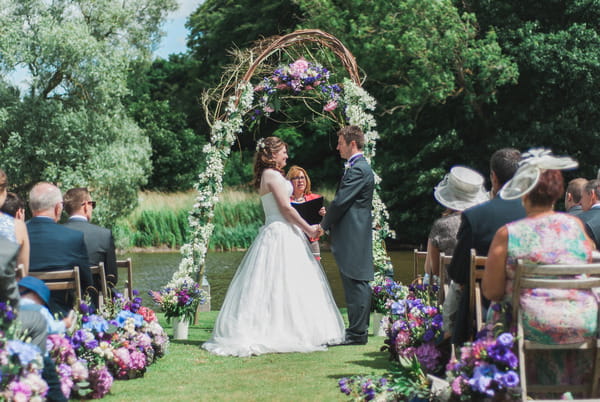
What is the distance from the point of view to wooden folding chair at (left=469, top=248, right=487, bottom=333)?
169 inches

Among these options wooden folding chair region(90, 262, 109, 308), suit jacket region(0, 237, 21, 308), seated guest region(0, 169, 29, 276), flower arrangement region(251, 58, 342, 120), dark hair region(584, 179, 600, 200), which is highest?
flower arrangement region(251, 58, 342, 120)

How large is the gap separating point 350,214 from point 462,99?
20511 mm

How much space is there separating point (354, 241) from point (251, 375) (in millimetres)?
1759

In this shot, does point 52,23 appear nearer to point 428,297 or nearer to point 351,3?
point 351,3

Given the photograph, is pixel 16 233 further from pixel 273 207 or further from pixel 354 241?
pixel 354 241

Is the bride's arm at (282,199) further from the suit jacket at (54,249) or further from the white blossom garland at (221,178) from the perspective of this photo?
the suit jacket at (54,249)

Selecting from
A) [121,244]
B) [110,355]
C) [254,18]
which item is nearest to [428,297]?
[110,355]

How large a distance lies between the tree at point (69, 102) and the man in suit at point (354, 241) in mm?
16815

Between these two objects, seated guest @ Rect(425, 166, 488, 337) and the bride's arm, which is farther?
the bride's arm

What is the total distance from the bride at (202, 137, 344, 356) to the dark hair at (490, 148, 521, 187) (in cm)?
279

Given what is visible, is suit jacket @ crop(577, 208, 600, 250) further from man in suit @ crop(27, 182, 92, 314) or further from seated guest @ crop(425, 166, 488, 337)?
man in suit @ crop(27, 182, 92, 314)

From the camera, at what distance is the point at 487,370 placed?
3.80m

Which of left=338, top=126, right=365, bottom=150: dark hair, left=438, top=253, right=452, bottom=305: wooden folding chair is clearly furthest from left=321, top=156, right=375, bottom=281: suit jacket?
left=438, top=253, right=452, bottom=305: wooden folding chair

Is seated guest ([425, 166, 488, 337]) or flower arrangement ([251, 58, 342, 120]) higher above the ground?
flower arrangement ([251, 58, 342, 120])
